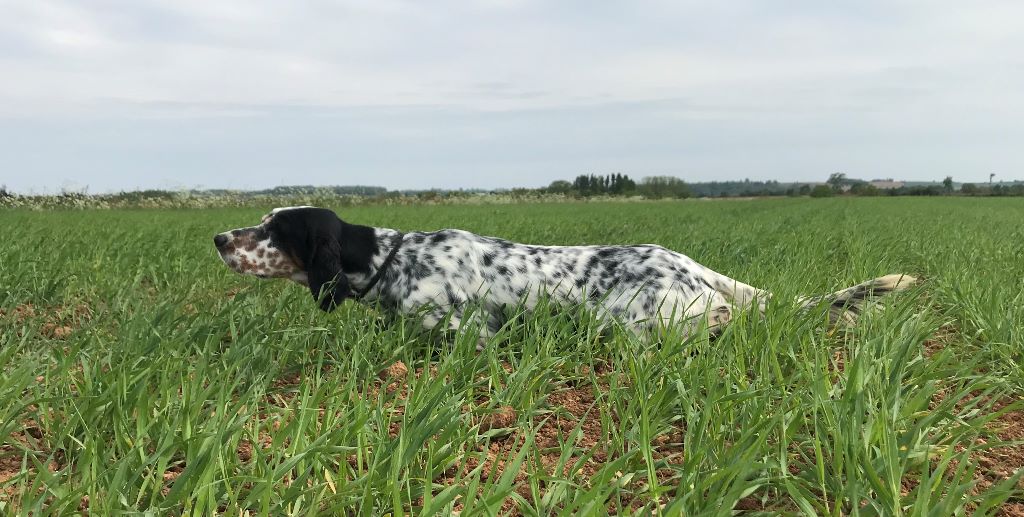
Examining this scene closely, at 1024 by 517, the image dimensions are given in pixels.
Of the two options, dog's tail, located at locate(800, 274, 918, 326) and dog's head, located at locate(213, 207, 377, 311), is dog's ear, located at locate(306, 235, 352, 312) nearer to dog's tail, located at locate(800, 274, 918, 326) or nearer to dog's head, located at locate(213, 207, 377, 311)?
dog's head, located at locate(213, 207, 377, 311)

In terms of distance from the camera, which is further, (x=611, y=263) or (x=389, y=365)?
(x=611, y=263)

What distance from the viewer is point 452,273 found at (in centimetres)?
412

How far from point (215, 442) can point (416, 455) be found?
588mm

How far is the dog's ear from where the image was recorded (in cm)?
392

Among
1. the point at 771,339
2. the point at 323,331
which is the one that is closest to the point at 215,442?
the point at 323,331

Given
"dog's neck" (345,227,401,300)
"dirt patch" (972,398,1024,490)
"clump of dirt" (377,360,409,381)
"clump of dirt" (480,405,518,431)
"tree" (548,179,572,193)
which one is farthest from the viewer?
"tree" (548,179,572,193)

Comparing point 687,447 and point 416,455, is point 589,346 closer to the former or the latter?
point 687,447

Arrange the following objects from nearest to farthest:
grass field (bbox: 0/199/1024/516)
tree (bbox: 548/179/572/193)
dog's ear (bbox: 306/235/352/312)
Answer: grass field (bbox: 0/199/1024/516) < dog's ear (bbox: 306/235/352/312) < tree (bbox: 548/179/572/193)

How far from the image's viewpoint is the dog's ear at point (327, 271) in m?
3.92

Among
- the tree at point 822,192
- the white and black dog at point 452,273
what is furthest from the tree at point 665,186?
the white and black dog at point 452,273

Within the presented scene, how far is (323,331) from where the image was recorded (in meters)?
3.44

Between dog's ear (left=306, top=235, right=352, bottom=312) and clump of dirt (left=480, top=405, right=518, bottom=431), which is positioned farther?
dog's ear (left=306, top=235, right=352, bottom=312)

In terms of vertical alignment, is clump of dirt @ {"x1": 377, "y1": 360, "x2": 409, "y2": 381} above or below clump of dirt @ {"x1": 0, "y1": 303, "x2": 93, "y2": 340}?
below

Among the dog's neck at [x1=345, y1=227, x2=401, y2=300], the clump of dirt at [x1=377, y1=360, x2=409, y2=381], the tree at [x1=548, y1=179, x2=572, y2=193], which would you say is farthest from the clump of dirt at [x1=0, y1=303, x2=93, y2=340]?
the tree at [x1=548, y1=179, x2=572, y2=193]
